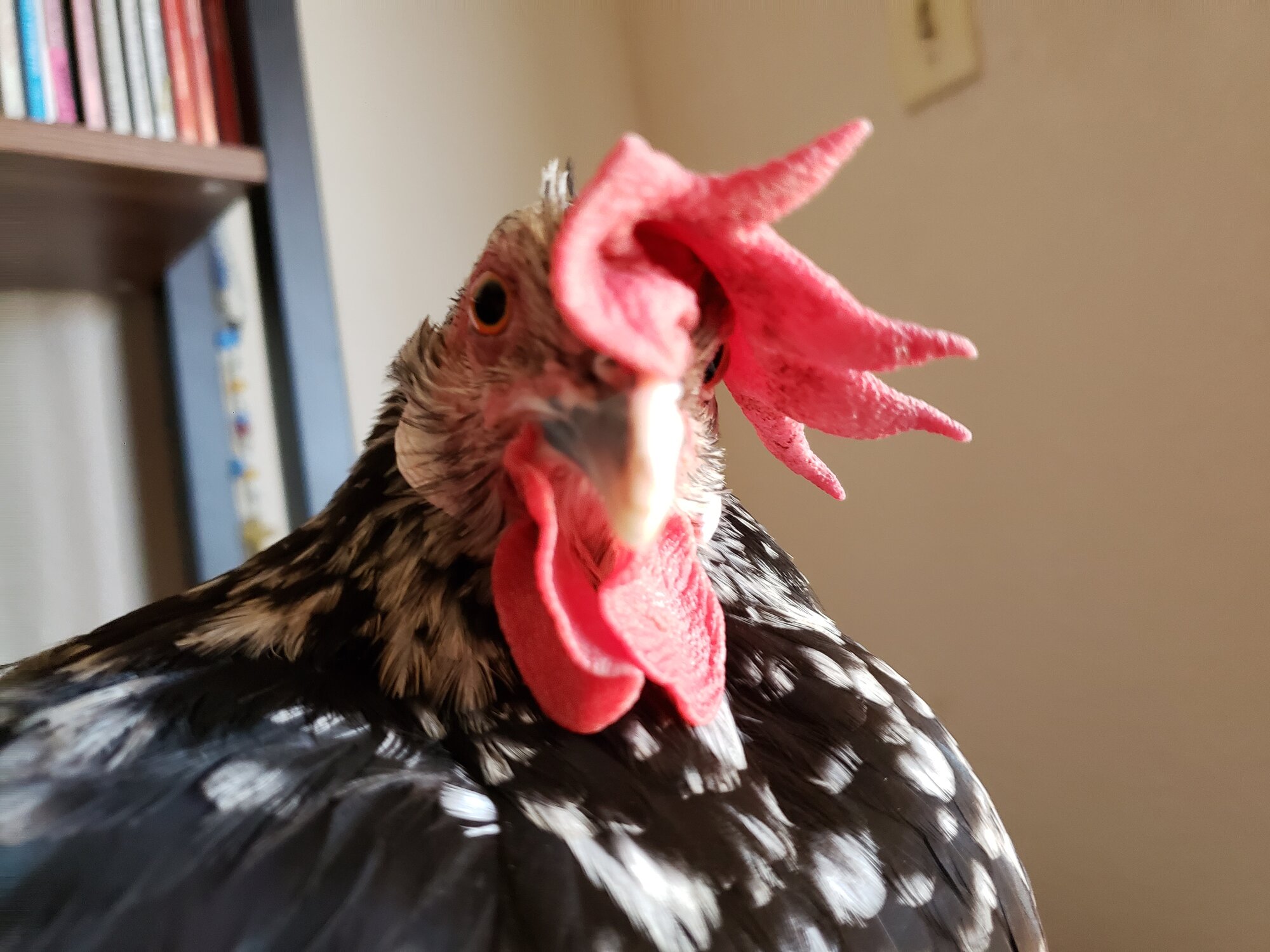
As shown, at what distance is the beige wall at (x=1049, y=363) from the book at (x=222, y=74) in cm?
34

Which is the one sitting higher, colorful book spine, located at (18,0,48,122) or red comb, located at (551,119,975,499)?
colorful book spine, located at (18,0,48,122)

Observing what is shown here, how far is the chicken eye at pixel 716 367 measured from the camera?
0.54m

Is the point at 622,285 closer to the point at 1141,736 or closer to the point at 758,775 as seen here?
the point at 758,775

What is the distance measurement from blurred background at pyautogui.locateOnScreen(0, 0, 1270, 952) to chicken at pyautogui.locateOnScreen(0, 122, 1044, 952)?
0.58 metres

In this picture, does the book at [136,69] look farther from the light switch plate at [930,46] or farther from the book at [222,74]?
the light switch plate at [930,46]

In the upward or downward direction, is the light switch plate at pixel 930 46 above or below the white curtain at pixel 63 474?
above

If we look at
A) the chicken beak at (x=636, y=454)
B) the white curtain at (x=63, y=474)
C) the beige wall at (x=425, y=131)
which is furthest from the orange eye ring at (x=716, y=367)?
the white curtain at (x=63, y=474)

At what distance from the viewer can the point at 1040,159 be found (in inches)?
41.1

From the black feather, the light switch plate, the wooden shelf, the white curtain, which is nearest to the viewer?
the black feather

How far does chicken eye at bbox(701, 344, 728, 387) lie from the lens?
21.5 inches

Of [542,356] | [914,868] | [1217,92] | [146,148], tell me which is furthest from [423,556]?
[1217,92]

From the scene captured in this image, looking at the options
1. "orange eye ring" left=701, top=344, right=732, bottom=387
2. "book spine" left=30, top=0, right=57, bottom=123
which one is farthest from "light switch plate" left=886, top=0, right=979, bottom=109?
"book spine" left=30, top=0, right=57, bottom=123

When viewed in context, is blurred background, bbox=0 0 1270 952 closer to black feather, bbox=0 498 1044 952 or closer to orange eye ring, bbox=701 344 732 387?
black feather, bbox=0 498 1044 952

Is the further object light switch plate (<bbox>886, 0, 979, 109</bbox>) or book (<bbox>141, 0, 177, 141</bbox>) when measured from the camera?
light switch plate (<bbox>886, 0, 979, 109</bbox>)
